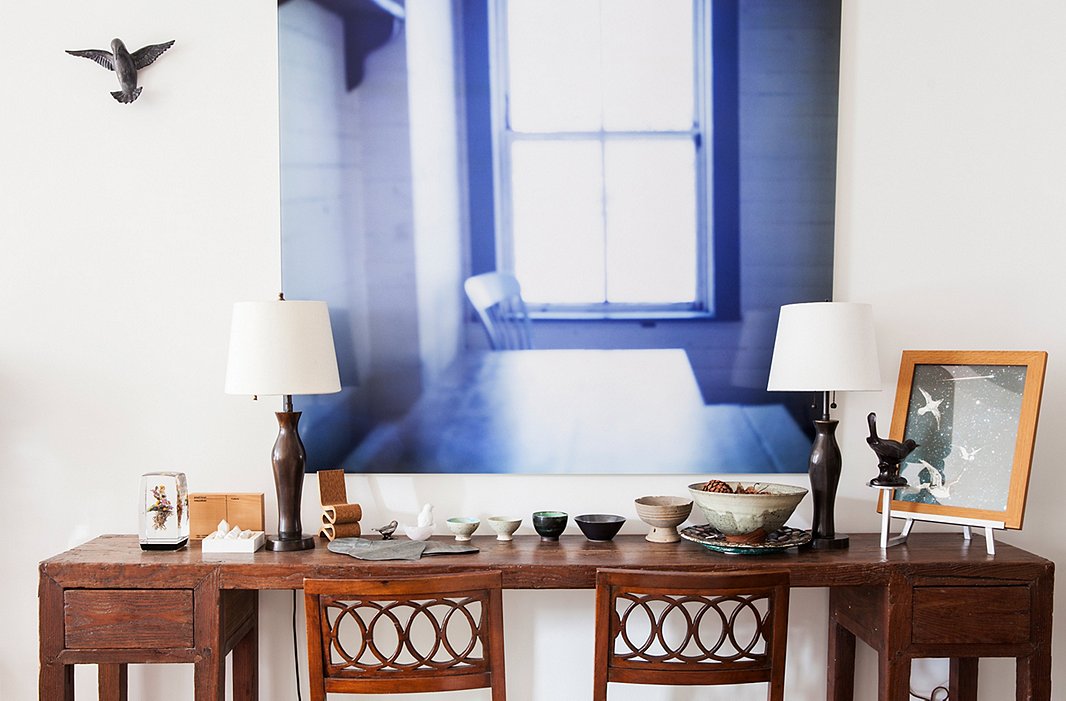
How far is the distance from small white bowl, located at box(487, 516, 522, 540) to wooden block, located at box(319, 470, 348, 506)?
43 centimetres

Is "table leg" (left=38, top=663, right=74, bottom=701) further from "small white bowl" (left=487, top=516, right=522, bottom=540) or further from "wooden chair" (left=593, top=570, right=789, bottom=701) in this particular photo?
"wooden chair" (left=593, top=570, right=789, bottom=701)

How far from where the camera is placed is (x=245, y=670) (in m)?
2.38

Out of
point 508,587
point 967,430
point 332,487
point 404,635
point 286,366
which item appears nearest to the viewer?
point 404,635

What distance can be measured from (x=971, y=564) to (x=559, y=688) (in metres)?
1.17

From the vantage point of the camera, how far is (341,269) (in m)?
2.46

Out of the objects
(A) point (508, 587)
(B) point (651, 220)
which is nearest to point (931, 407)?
(B) point (651, 220)

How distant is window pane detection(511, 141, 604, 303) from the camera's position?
246 centimetres

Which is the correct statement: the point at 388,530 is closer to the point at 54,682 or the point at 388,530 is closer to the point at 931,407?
the point at 54,682

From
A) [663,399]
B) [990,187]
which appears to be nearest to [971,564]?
[663,399]

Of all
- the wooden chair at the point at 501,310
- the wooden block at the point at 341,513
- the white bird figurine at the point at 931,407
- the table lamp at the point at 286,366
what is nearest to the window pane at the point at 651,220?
the wooden chair at the point at 501,310

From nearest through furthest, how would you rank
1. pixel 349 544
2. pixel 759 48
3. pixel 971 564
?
pixel 971 564 → pixel 349 544 → pixel 759 48

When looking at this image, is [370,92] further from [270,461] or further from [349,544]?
[349,544]

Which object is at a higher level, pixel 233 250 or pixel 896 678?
pixel 233 250

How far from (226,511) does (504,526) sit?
Answer: 0.76 metres
